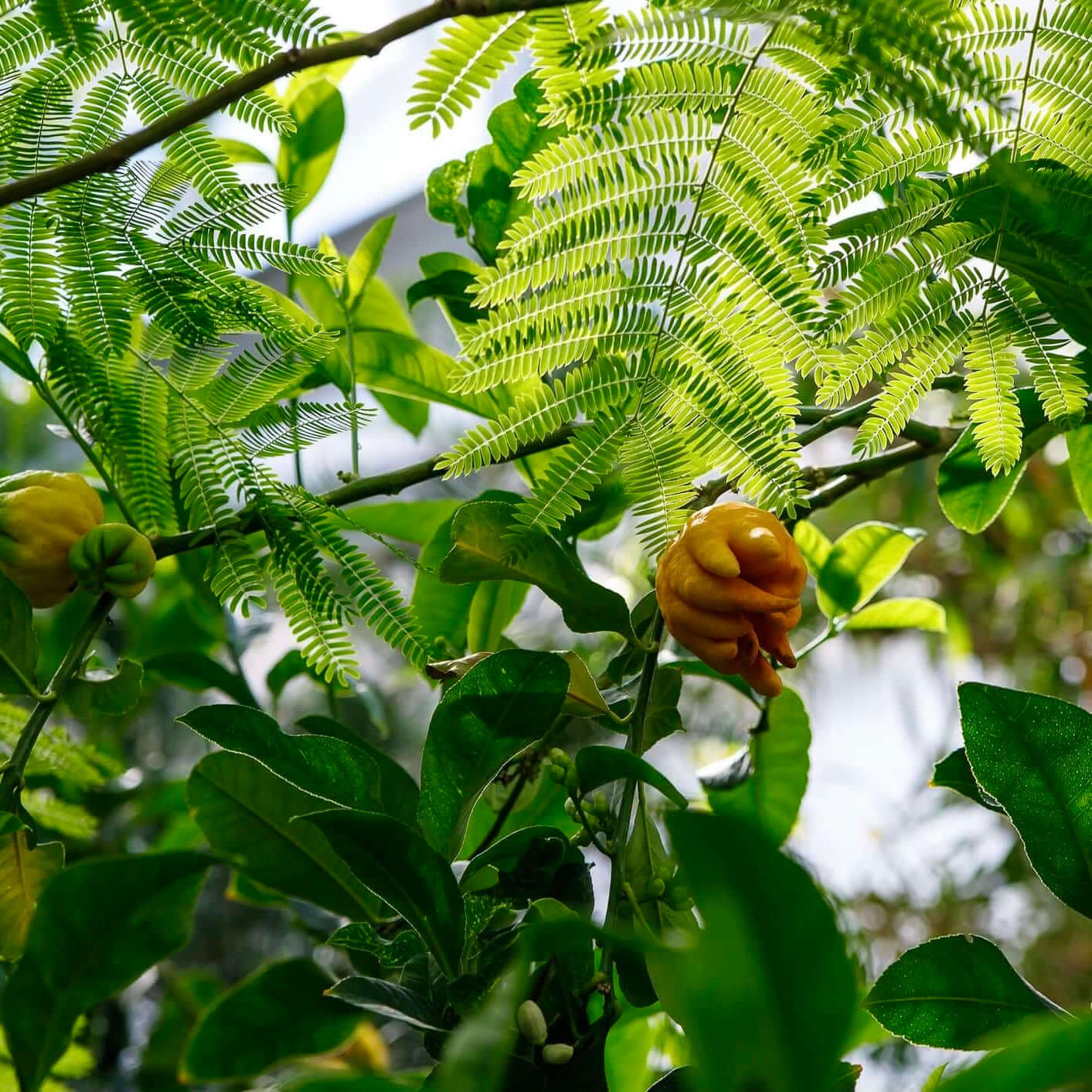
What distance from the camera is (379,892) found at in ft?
1.22

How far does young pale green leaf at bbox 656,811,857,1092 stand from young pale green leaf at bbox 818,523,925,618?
472mm

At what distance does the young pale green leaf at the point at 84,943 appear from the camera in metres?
0.36

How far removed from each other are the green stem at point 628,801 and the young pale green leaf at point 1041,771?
0.13 metres

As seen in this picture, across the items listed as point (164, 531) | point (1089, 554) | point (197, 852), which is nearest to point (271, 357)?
point (164, 531)

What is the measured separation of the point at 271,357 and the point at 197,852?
241 mm

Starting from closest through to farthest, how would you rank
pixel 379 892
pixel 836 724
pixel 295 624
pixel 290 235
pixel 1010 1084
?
pixel 1010 1084 < pixel 379 892 < pixel 295 624 < pixel 290 235 < pixel 836 724

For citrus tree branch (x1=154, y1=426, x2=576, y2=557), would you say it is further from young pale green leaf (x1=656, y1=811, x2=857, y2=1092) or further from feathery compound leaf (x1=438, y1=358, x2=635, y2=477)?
young pale green leaf (x1=656, y1=811, x2=857, y2=1092)

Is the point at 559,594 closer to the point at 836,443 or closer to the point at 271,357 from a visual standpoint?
the point at 271,357

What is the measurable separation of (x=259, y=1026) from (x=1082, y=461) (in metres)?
0.51

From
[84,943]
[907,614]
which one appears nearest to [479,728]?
[84,943]

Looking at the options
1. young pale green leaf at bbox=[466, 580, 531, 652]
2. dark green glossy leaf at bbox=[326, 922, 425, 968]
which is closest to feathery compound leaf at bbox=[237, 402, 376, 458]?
young pale green leaf at bbox=[466, 580, 531, 652]

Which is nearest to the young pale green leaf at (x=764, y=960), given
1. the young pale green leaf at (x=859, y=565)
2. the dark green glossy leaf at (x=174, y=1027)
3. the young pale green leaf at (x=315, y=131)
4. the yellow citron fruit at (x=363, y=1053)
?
the young pale green leaf at (x=859, y=565)

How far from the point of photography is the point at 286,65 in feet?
1.01

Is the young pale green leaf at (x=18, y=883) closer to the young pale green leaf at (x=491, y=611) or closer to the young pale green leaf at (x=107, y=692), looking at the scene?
the young pale green leaf at (x=107, y=692)
